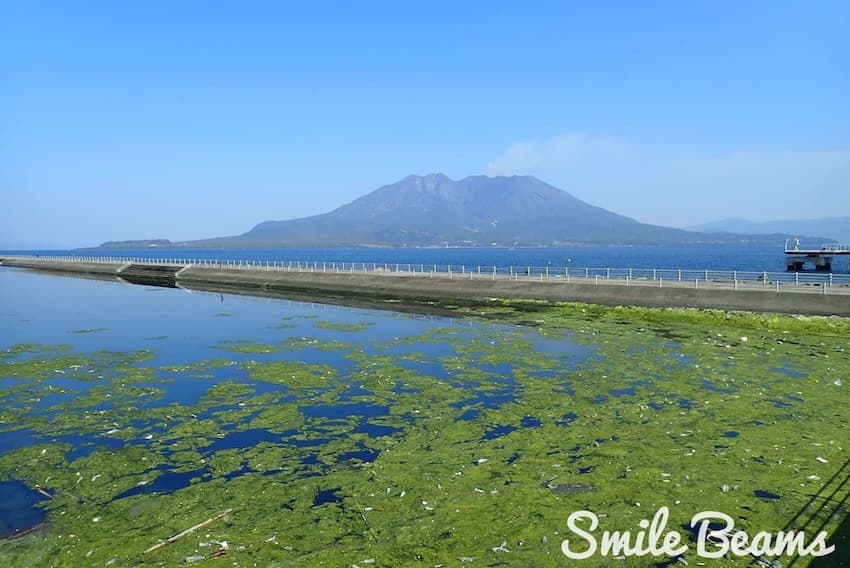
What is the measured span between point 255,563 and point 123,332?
112 ft

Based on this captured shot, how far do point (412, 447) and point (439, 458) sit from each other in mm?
1113

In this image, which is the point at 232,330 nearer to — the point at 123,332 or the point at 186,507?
the point at 123,332

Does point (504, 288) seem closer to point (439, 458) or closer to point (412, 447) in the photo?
point (412, 447)

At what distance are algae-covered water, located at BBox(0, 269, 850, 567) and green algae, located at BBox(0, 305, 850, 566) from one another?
0.06 metres

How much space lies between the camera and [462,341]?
106 feet

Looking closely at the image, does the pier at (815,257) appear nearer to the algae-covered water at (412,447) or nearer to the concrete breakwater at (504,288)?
the concrete breakwater at (504,288)

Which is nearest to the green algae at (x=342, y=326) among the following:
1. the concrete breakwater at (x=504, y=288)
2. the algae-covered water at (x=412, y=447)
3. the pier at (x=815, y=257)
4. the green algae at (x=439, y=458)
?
the algae-covered water at (x=412, y=447)

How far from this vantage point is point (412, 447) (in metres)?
14.9

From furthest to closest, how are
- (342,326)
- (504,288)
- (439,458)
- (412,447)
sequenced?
(504,288)
(342,326)
(412,447)
(439,458)

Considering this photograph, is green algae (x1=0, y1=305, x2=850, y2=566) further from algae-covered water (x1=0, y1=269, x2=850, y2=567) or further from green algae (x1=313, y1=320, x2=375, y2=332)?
green algae (x1=313, y1=320, x2=375, y2=332)

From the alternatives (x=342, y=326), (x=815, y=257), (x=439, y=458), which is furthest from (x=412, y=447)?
(x=815, y=257)

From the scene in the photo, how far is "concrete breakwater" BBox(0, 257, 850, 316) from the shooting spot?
3856 cm

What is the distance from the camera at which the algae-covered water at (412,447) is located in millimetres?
10297

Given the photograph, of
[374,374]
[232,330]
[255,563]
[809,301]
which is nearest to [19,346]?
[232,330]
